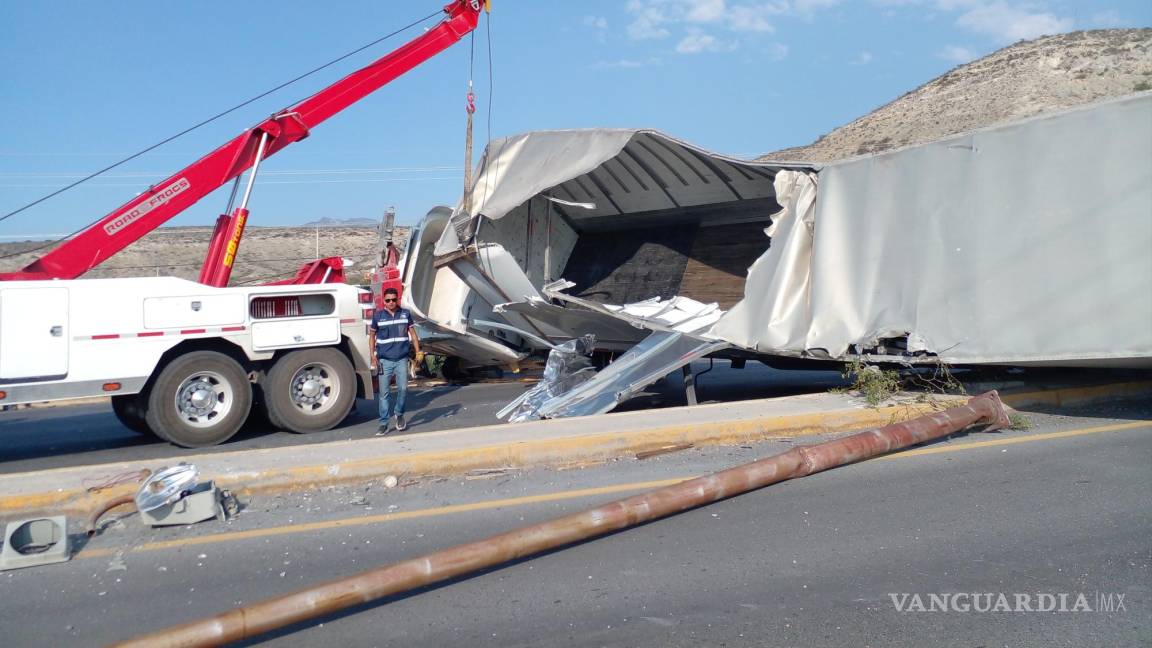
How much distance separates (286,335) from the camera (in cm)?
884

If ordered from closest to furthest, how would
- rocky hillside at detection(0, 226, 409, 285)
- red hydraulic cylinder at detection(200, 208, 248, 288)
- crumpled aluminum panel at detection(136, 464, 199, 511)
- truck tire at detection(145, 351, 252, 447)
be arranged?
crumpled aluminum panel at detection(136, 464, 199, 511) → truck tire at detection(145, 351, 252, 447) → red hydraulic cylinder at detection(200, 208, 248, 288) → rocky hillside at detection(0, 226, 409, 285)

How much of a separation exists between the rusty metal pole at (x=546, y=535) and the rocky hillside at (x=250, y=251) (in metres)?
17.7

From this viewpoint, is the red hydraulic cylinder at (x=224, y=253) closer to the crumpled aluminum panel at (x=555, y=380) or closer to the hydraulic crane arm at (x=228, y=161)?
the hydraulic crane arm at (x=228, y=161)

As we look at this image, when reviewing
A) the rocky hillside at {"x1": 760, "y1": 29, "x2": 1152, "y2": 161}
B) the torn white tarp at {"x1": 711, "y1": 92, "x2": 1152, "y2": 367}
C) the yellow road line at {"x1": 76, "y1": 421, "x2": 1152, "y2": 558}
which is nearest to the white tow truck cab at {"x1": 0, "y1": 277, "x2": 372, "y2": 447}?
Result: the yellow road line at {"x1": 76, "y1": 421, "x2": 1152, "y2": 558}

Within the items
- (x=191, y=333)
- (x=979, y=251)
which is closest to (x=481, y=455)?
(x=191, y=333)

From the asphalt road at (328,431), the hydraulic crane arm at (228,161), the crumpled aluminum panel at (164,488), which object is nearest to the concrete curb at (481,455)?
the crumpled aluminum panel at (164,488)

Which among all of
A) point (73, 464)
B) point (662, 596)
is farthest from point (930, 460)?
point (73, 464)

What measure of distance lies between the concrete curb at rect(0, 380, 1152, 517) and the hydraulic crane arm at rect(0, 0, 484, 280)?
303 cm

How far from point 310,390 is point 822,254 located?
18.0 feet

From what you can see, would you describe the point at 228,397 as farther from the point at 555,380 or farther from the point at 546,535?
the point at 546,535

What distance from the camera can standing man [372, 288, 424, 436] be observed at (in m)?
8.73

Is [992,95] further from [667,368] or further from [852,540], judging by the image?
[852,540]

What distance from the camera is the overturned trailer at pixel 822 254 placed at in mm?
6887

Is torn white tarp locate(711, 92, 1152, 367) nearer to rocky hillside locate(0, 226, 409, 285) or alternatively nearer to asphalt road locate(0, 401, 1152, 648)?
asphalt road locate(0, 401, 1152, 648)
